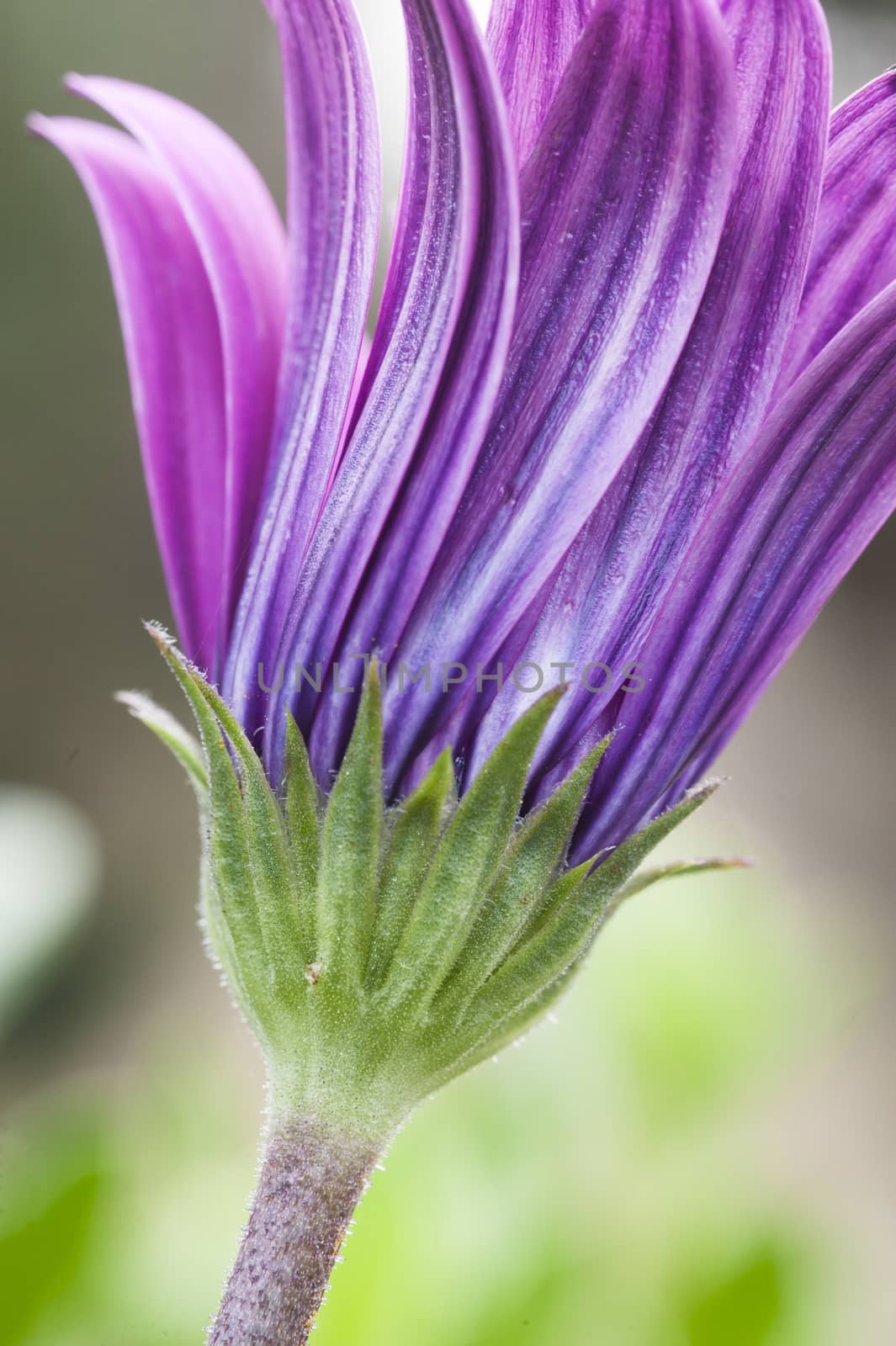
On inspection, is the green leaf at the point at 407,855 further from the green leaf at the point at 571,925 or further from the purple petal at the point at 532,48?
the purple petal at the point at 532,48

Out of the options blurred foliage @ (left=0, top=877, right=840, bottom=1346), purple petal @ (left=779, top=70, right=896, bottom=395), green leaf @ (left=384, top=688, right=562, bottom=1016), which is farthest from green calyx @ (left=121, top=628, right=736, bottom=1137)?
blurred foliage @ (left=0, top=877, right=840, bottom=1346)

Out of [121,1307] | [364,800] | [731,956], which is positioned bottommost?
[121,1307]

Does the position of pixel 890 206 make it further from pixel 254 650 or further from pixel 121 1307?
pixel 121 1307

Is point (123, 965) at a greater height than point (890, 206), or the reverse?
point (890, 206)

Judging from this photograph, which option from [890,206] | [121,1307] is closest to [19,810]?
[121,1307]

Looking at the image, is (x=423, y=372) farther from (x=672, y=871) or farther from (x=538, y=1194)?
(x=538, y=1194)

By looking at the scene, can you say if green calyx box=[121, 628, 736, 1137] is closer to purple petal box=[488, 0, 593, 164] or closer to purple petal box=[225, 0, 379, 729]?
purple petal box=[225, 0, 379, 729]
